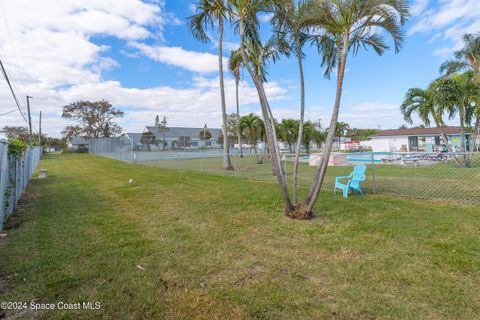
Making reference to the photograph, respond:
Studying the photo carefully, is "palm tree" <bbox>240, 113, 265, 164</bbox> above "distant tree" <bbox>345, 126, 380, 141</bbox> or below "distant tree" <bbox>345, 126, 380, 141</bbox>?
below

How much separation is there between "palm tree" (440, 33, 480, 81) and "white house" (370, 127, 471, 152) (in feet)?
47.1

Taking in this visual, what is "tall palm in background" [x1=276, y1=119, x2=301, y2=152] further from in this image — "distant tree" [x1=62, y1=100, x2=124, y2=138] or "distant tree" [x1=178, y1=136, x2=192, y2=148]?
"distant tree" [x1=62, y1=100, x2=124, y2=138]

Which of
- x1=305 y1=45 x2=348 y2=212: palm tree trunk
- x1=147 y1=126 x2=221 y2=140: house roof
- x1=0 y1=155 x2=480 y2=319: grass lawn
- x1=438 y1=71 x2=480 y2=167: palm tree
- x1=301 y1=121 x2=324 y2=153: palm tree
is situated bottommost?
x1=0 y1=155 x2=480 y2=319: grass lawn

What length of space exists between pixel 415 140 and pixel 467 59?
18633 mm

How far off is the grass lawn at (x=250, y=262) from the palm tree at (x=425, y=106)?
10.8m

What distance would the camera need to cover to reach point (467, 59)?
14172 millimetres

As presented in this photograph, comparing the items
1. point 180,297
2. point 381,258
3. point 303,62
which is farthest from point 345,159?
point 180,297

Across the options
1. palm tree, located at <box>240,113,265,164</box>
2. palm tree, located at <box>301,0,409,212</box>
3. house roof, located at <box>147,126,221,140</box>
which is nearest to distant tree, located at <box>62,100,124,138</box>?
house roof, located at <box>147,126,221,140</box>

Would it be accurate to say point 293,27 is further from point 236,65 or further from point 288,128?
point 288,128

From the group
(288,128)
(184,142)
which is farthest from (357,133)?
(184,142)

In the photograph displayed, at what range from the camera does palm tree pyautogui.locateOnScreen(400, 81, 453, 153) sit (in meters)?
13.8

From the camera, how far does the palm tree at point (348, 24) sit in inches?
161

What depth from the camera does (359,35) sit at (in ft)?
15.2

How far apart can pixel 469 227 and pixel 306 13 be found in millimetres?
4119
